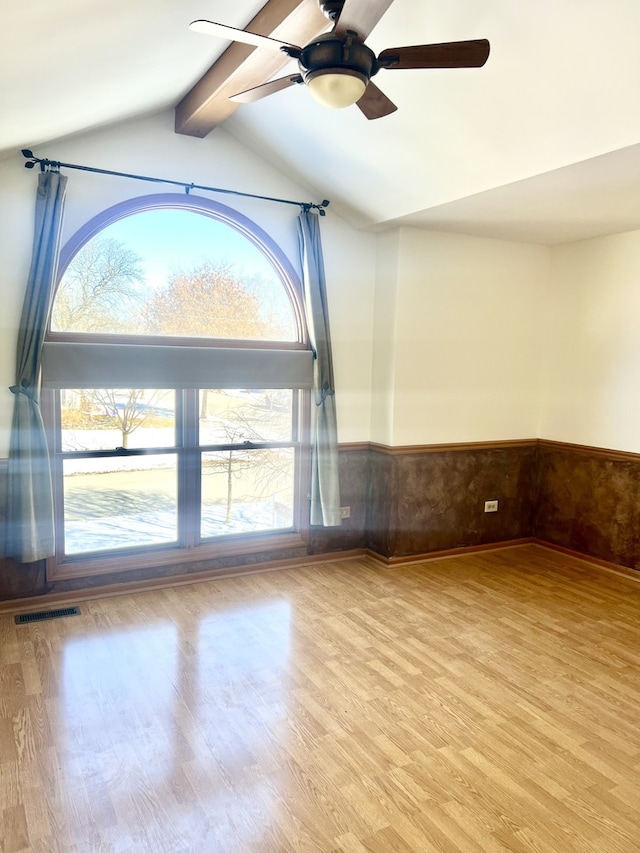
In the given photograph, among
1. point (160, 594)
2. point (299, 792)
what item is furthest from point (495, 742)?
point (160, 594)

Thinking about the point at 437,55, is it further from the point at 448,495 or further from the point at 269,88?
the point at 448,495

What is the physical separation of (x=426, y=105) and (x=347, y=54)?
123 cm

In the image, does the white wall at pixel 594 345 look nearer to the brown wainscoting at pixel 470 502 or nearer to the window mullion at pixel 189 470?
the brown wainscoting at pixel 470 502

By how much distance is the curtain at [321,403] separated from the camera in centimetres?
428

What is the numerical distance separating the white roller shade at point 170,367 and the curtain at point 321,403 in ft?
0.39

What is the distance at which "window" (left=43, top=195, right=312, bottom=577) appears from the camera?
147 inches

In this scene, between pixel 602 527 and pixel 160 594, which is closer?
pixel 160 594

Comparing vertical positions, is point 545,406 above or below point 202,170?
below

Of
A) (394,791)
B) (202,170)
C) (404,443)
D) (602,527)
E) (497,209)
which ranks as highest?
(202,170)

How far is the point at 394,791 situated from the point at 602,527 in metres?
3.28

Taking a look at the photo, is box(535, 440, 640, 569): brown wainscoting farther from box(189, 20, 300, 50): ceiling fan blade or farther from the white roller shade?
box(189, 20, 300, 50): ceiling fan blade

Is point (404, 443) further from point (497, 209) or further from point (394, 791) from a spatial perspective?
point (394, 791)

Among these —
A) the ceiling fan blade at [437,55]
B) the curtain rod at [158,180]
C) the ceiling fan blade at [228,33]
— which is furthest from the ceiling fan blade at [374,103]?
the curtain rod at [158,180]

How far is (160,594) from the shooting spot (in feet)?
12.9
